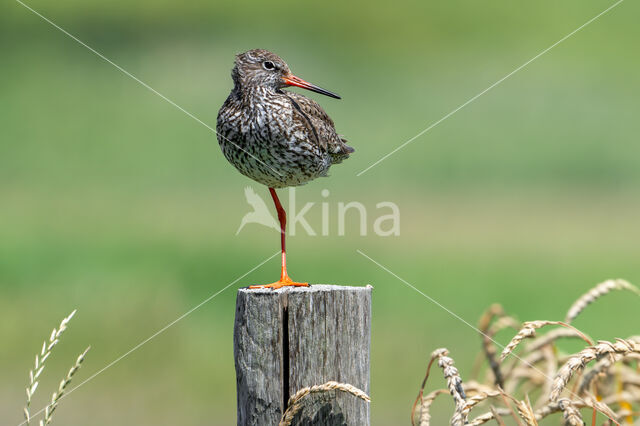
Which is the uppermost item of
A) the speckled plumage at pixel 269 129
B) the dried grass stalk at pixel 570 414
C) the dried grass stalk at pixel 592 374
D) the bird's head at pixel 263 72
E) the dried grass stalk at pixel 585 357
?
the bird's head at pixel 263 72

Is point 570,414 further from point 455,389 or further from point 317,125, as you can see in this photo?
point 317,125

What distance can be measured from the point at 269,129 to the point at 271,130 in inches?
0.7

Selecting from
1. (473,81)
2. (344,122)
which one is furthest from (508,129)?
(473,81)

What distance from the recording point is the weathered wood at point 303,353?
3918 mm

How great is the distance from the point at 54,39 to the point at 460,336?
1165 inches

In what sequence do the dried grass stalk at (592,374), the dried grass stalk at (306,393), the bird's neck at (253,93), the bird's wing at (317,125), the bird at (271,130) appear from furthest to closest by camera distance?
the bird's wing at (317,125), the bird's neck at (253,93), the bird at (271,130), the dried grass stalk at (592,374), the dried grass stalk at (306,393)

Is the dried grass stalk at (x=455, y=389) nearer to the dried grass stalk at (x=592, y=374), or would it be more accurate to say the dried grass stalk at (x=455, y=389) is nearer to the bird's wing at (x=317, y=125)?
the dried grass stalk at (x=592, y=374)

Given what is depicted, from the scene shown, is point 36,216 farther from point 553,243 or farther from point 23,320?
point 553,243

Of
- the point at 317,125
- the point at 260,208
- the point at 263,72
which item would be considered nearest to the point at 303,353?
the point at 317,125

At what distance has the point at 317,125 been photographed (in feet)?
19.3

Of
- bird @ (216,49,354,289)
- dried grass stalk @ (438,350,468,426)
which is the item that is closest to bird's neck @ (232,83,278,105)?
bird @ (216,49,354,289)

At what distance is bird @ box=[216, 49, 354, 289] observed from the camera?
548cm

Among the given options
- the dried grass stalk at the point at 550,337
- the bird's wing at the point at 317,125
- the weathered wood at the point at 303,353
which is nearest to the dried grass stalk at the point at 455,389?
the weathered wood at the point at 303,353

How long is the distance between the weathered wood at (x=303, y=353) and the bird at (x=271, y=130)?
111 centimetres
